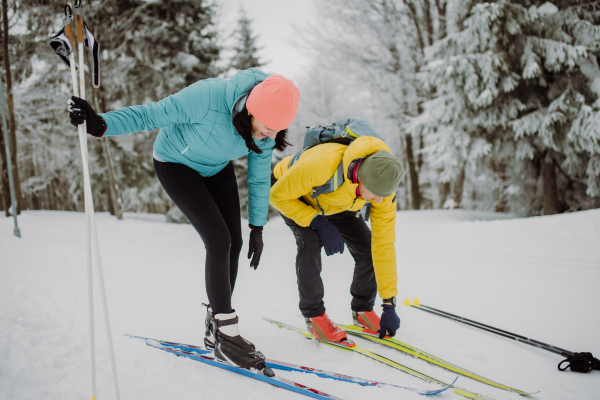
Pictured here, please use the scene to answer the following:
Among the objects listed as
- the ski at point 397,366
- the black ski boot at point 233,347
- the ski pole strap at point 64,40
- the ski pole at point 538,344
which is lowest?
the ski pole at point 538,344

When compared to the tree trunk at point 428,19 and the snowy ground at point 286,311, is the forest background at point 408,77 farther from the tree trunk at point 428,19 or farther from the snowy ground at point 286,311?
the snowy ground at point 286,311

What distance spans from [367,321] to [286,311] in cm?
83

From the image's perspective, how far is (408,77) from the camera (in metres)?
12.3

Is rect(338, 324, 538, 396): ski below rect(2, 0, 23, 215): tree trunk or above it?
below

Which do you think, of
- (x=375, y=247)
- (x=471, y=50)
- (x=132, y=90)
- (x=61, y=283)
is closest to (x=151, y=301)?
(x=61, y=283)

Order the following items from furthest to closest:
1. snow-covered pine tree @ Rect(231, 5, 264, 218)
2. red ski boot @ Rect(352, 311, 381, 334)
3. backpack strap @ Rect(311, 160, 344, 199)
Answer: snow-covered pine tree @ Rect(231, 5, 264, 218) < red ski boot @ Rect(352, 311, 381, 334) < backpack strap @ Rect(311, 160, 344, 199)

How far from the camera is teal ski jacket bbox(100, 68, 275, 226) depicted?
1.77 meters

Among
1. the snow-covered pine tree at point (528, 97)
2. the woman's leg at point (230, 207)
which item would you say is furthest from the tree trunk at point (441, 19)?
the woman's leg at point (230, 207)

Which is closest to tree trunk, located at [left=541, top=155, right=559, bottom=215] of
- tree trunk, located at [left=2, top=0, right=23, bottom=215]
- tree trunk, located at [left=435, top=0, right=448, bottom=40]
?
tree trunk, located at [left=435, top=0, right=448, bottom=40]

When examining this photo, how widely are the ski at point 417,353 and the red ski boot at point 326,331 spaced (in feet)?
0.75

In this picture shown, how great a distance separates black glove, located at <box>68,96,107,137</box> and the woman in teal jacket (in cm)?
5

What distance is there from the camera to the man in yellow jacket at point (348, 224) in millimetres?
2211

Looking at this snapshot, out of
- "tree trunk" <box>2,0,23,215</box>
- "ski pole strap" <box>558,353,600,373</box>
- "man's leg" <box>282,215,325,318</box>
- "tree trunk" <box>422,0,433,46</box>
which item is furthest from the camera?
"tree trunk" <box>422,0,433,46</box>

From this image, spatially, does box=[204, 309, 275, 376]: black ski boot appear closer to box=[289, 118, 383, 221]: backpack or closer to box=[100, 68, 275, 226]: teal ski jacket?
box=[100, 68, 275, 226]: teal ski jacket
